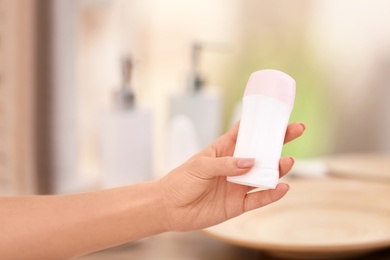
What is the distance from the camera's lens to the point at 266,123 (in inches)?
22.0

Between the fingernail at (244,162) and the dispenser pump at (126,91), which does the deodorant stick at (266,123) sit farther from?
the dispenser pump at (126,91)

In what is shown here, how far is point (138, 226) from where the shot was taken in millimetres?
655

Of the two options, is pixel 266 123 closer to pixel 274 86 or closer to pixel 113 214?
pixel 274 86

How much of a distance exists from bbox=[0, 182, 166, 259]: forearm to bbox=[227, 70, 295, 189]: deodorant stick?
13 cm

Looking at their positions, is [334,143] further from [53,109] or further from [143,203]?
[143,203]

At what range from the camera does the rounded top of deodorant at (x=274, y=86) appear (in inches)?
21.9

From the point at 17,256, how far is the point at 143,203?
0.14m

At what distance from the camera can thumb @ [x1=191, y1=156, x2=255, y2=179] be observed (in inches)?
21.9

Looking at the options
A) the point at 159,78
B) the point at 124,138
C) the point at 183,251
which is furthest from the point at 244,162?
the point at 159,78

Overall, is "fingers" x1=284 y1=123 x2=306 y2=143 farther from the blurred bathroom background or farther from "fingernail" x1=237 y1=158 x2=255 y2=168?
the blurred bathroom background

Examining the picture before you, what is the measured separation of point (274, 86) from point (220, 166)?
9cm

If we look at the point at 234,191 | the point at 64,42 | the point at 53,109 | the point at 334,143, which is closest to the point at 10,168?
the point at 53,109

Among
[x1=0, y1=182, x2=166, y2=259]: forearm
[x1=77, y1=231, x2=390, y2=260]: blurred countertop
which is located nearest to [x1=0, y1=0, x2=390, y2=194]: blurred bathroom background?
[x1=77, y1=231, x2=390, y2=260]: blurred countertop

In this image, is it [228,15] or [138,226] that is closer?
[138,226]
